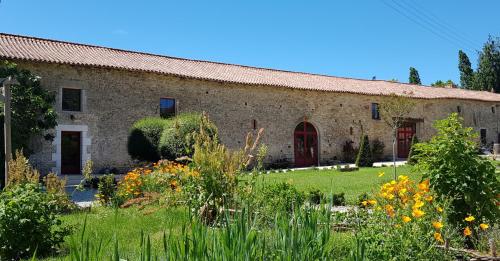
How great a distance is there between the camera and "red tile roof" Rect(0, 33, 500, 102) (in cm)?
1729

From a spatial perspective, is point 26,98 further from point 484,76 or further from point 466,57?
point 466,57

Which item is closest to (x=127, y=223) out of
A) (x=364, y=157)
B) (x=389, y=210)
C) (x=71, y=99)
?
(x=389, y=210)

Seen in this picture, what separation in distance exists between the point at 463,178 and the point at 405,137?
88.2ft

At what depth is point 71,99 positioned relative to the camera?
17703 mm

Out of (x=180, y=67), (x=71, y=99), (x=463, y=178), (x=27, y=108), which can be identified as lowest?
(x=463, y=178)

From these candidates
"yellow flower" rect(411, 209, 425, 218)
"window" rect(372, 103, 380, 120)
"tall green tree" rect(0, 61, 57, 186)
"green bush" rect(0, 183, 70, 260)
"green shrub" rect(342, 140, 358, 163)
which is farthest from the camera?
"window" rect(372, 103, 380, 120)

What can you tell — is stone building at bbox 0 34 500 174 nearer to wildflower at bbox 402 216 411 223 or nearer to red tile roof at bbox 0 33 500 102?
red tile roof at bbox 0 33 500 102

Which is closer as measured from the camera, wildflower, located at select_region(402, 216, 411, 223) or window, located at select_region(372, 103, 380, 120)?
wildflower, located at select_region(402, 216, 411, 223)

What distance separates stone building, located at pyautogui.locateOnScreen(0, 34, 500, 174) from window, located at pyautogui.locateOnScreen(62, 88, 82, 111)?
0.04 m

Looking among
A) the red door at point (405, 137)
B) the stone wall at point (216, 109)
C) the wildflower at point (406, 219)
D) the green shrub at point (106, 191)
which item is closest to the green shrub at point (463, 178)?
the wildflower at point (406, 219)

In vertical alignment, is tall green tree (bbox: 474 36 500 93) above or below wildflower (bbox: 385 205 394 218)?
above

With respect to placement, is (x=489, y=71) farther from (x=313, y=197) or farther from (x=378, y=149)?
(x=313, y=197)

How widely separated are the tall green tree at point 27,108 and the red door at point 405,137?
21847 mm

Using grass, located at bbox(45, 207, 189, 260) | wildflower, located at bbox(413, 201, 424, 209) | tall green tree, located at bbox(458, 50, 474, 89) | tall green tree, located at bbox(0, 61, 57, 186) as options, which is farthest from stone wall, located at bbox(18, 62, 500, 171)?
tall green tree, located at bbox(458, 50, 474, 89)
